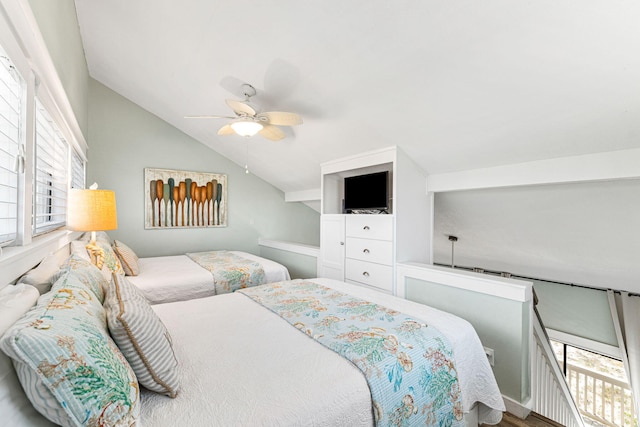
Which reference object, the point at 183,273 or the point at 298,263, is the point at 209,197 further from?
the point at 183,273

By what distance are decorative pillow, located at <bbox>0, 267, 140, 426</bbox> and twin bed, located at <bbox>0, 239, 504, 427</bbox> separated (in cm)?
6

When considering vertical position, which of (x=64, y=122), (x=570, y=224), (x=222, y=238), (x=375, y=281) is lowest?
(x=375, y=281)

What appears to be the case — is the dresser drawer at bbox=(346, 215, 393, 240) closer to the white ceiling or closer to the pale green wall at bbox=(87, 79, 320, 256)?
the white ceiling

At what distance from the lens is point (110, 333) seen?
0.94 m

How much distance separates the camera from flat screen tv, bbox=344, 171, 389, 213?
3082mm

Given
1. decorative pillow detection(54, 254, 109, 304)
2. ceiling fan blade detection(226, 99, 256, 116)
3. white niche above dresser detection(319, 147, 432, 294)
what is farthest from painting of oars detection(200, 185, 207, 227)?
decorative pillow detection(54, 254, 109, 304)

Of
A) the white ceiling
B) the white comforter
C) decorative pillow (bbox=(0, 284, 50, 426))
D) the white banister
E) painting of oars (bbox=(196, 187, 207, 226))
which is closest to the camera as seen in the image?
decorative pillow (bbox=(0, 284, 50, 426))

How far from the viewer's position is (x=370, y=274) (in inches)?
122

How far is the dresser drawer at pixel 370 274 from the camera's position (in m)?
2.88

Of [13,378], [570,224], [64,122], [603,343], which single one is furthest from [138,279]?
[603,343]

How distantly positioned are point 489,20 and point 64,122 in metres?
2.73

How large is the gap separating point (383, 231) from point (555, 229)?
1.93 m

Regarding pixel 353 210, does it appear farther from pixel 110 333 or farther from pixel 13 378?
pixel 13 378

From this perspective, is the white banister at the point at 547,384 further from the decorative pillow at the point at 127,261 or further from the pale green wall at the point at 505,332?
the decorative pillow at the point at 127,261
